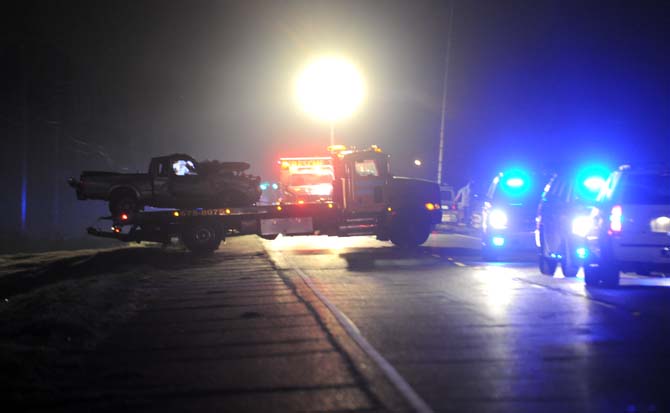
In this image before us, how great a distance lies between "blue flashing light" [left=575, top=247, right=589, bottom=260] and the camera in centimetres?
1288

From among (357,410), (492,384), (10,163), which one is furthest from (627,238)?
(10,163)

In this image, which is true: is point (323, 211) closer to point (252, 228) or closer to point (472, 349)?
point (252, 228)

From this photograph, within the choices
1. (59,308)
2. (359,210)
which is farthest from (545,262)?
(359,210)

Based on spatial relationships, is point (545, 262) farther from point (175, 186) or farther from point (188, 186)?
point (175, 186)

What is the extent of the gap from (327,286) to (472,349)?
6.06 m

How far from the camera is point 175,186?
79.8ft

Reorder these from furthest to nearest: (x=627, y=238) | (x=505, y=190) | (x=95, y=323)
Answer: (x=505, y=190) < (x=627, y=238) < (x=95, y=323)

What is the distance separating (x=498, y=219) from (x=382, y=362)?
42.1 feet

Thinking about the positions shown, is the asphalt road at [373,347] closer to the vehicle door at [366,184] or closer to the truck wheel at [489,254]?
the truck wheel at [489,254]

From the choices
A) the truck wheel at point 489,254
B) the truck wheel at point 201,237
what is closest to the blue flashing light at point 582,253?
the truck wheel at point 489,254

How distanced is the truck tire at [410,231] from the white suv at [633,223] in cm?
1246

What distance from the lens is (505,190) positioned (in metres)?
20.0

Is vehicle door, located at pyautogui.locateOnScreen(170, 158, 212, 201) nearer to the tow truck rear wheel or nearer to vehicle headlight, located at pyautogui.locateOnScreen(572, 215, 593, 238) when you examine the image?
the tow truck rear wheel

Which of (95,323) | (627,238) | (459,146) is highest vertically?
(459,146)
